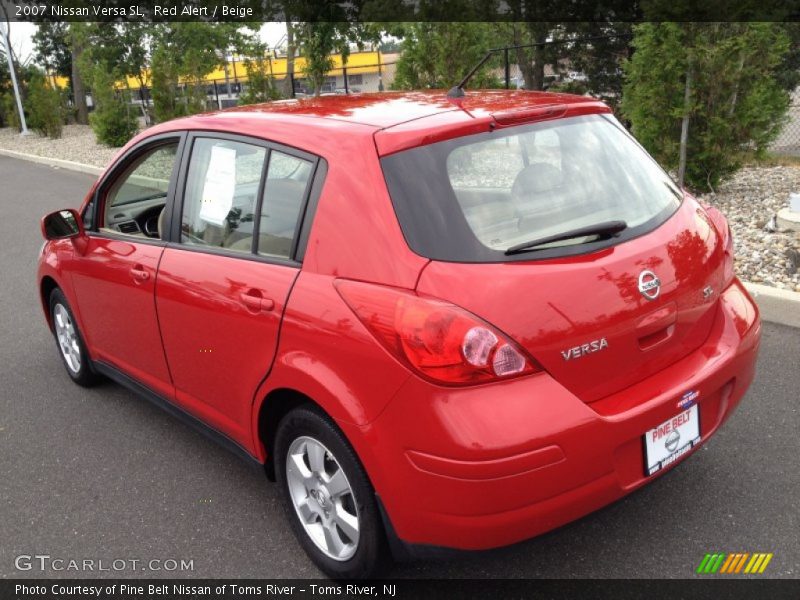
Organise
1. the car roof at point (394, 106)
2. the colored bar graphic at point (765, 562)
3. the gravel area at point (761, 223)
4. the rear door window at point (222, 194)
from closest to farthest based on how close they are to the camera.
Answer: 1. the colored bar graphic at point (765, 562)
2. the car roof at point (394, 106)
3. the rear door window at point (222, 194)
4. the gravel area at point (761, 223)

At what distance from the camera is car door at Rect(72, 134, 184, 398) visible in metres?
3.46

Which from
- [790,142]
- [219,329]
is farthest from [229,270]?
[790,142]

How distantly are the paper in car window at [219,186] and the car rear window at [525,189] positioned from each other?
92cm

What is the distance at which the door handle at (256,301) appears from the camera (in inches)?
105

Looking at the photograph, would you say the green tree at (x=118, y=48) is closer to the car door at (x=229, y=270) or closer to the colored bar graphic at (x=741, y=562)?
the car door at (x=229, y=270)

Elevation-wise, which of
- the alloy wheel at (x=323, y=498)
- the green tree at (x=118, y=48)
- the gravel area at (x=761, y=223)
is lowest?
the gravel area at (x=761, y=223)

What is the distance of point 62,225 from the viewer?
397 cm

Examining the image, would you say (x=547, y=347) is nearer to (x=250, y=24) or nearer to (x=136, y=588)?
(x=136, y=588)

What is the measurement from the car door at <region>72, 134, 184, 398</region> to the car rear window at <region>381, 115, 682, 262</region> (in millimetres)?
1476

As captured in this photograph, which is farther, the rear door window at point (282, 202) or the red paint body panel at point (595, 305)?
the rear door window at point (282, 202)

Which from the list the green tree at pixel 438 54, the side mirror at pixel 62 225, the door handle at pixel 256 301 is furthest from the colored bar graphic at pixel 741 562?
the green tree at pixel 438 54

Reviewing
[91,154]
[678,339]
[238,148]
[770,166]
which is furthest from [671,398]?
[91,154]

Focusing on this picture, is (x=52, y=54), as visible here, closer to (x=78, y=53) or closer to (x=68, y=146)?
(x=78, y=53)

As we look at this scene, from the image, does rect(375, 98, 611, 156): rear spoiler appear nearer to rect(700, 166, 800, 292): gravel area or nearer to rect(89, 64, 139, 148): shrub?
rect(700, 166, 800, 292): gravel area
